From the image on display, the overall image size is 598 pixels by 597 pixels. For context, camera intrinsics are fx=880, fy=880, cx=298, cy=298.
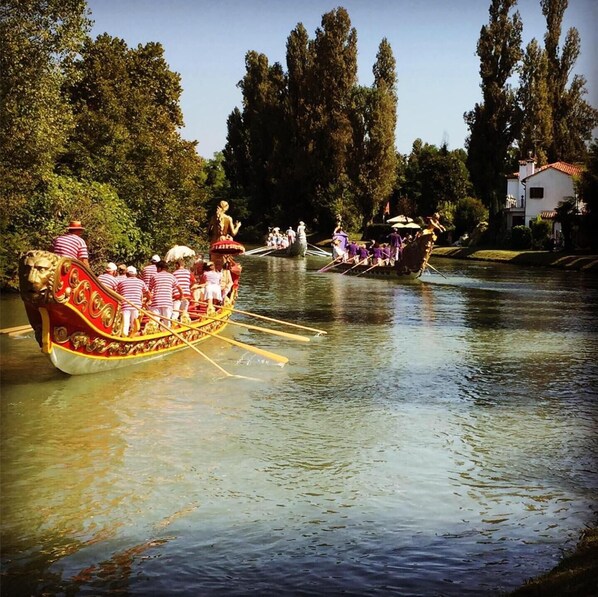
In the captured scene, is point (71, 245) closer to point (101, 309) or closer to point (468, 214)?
point (101, 309)

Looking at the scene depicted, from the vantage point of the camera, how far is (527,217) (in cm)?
6075

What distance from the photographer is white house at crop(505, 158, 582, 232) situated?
5753 centimetres

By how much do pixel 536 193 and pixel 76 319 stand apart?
167ft

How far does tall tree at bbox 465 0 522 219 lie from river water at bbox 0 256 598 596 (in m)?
36.3

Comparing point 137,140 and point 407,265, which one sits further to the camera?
point 407,265

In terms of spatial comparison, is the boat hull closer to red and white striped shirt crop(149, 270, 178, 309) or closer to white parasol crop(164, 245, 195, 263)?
white parasol crop(164, 245, 195, 263)

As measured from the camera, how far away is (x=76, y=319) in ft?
40.8

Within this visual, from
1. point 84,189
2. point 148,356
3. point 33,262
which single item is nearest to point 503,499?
point 33,262

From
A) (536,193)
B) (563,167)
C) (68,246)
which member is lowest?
(68,246)

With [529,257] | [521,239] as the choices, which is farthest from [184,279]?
[521,239]

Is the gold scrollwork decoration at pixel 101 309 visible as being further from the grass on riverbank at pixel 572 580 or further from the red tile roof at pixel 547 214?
the red tile roof at pixel 547 214

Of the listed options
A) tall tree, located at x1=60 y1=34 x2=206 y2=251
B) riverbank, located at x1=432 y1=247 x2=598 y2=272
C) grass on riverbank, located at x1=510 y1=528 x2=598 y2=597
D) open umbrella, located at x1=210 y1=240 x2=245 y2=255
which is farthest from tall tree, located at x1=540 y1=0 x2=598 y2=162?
grass on riverbank, located at x1=510 y1=528 x2=598 y2=597

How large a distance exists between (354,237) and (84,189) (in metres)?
37.2

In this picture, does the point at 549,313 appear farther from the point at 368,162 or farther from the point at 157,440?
the point at 368,162
